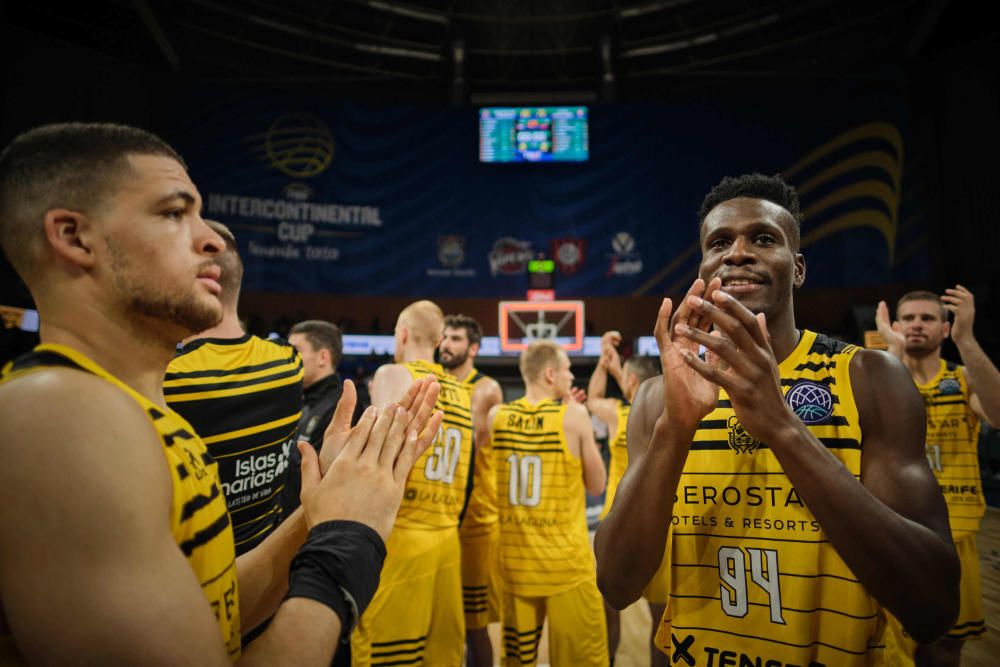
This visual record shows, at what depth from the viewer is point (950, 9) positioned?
10.5 metres

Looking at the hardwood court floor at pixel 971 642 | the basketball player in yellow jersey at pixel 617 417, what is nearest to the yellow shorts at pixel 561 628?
the basketball player in yellow jersey at pixel 617 417

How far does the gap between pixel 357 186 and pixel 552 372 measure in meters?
9.98

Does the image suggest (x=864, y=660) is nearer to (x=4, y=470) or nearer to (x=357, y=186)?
(x=4, y=470)

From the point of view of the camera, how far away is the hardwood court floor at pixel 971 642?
3.89 meters

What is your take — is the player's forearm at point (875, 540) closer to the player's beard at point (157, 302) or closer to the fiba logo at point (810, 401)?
the fiba logo at point (810, 401)

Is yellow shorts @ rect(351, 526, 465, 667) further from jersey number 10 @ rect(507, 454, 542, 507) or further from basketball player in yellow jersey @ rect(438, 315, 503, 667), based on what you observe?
basketball player in yellow jersey @ rect(438, 315, 503, 667)

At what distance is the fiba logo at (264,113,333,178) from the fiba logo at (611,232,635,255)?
21.6 ft

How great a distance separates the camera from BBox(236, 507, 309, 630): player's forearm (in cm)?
124

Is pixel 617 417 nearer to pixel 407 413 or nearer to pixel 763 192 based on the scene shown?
pixel 763 192

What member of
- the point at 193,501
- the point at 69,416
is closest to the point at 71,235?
the point at 69,416

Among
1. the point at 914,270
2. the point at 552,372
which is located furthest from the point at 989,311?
the point at 552,372

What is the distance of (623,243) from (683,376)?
38.5ft

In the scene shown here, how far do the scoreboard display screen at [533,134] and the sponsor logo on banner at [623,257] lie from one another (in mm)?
2049

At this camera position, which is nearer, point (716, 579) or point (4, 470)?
point (4, 470)
